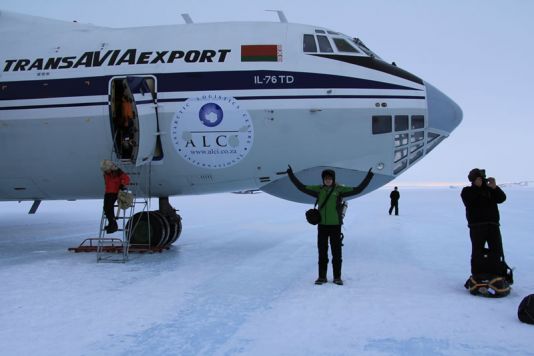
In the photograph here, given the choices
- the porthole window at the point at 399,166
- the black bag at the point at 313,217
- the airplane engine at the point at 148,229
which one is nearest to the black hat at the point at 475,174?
the black bag at the point at 313,217

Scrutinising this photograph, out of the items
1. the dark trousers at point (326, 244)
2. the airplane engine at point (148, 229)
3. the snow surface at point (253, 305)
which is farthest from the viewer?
the airplane engine at point (148, 229)

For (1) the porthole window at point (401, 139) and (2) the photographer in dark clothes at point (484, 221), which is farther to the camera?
(1) the porthole window at point (401, 139)

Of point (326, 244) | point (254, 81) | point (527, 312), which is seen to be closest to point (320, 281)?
point (326, 244)

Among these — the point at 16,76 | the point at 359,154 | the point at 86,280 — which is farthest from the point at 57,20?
the point at 359,154

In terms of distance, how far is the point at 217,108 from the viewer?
9305 mm

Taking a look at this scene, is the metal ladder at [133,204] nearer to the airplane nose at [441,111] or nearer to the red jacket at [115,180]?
the red jacket at [115,180]

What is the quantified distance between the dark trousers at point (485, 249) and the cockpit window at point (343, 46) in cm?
464

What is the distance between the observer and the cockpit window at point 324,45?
31.6 feet

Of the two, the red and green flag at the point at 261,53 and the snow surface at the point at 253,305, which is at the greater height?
the red and green flag at the point at 261,53

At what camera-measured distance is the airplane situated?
9273 millimetres

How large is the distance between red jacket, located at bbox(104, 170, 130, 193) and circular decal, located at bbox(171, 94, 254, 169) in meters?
1.22

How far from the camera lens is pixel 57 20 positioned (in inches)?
450

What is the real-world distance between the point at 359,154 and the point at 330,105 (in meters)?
1.13

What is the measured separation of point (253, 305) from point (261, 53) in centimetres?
547
